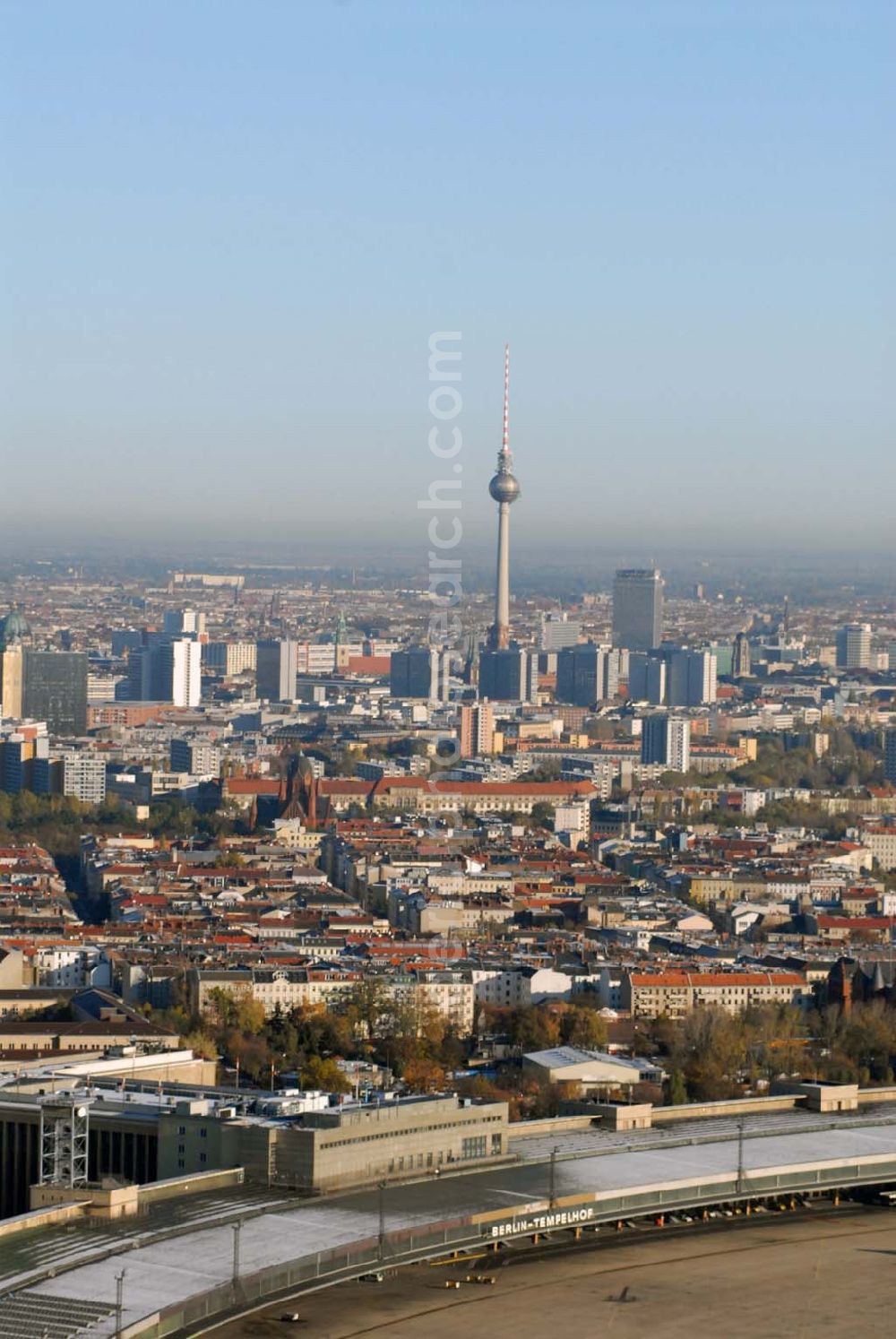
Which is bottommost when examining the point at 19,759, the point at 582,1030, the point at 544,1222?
the point at 582,1030

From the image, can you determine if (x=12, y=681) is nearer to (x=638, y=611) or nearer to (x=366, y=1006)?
(x=638, y=611)

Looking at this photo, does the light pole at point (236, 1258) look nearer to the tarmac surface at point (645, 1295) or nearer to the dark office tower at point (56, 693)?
the tarmac surface at point (645, 1295)

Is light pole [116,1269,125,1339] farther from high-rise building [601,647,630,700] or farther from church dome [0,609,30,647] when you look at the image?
high-rise building [601,647,630,700]

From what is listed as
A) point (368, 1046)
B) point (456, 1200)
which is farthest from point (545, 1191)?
point (368, 1046)

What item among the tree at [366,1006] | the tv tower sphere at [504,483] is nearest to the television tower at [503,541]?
the tv tower sphere at [504,483]

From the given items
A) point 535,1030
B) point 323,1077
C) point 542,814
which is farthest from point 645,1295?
point 542,814

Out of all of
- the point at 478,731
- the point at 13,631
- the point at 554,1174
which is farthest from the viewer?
the point at 13,631
